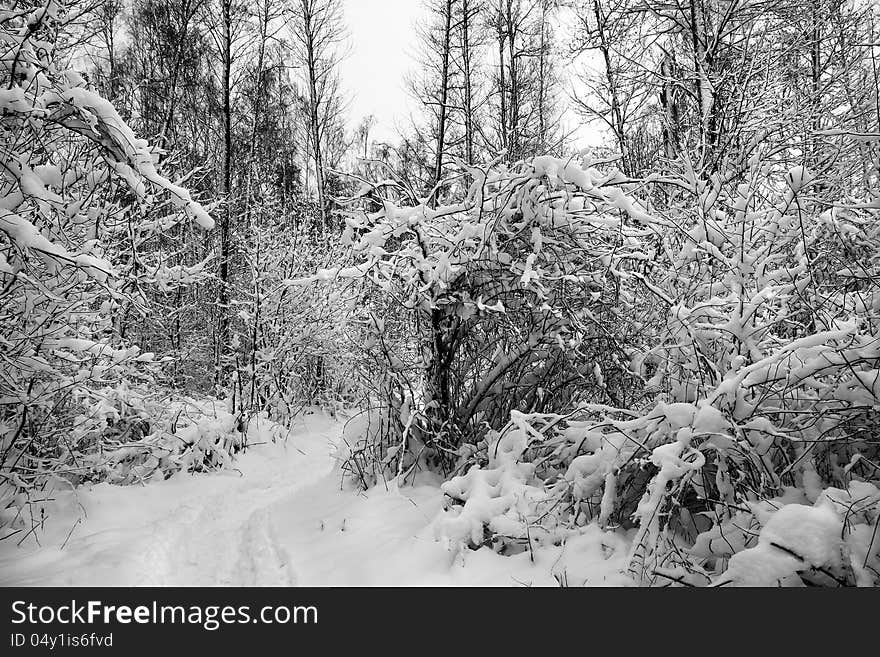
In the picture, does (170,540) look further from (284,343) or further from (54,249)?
(284,343)

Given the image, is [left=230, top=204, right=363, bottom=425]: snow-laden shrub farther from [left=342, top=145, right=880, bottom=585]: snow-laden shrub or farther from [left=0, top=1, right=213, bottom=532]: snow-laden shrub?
[left=342, top=145, right=880, bottom=585]: snow-laden shrub

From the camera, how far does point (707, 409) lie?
9.14ft

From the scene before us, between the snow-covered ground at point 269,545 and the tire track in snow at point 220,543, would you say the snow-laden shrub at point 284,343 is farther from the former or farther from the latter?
the snow-covered ground at point 269,545

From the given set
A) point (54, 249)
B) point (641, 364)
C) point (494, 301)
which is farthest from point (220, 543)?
point (641, 364)

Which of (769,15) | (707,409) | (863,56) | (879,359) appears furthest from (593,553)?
(769,15)

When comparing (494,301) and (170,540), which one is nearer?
(170,540)

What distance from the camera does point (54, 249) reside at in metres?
3.05

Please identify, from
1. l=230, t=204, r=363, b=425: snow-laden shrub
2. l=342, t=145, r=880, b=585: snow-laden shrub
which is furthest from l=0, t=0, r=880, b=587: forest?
l=230, t=204, r=363, b=425: snow-laden shrub

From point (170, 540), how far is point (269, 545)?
780 millimetres

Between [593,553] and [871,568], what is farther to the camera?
[593,553]

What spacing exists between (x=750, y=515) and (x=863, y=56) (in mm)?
6466

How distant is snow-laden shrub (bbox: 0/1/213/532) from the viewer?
318 cm
